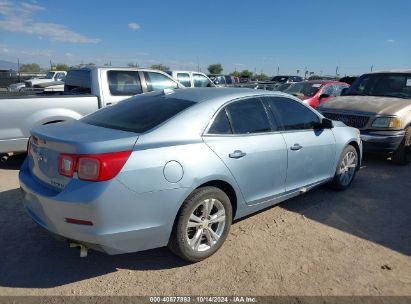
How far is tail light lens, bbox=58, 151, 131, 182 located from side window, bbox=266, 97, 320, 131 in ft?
6.95

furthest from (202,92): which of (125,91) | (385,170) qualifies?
(385,170)

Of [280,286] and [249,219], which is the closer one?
[280,286]

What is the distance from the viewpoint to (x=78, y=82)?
24.1 ft

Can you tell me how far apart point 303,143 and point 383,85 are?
4.75 m

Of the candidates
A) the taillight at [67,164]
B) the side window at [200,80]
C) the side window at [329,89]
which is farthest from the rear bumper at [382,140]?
the side window at [200,80]

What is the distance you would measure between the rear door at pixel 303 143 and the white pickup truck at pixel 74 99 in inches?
147

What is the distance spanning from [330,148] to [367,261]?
177 centimetres

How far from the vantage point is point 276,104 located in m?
4.29

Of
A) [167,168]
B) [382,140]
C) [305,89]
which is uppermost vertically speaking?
[305,89]

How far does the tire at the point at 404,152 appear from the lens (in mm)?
6859

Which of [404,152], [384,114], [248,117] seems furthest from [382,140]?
[248,117]

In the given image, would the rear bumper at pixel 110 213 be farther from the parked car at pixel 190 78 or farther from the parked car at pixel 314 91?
the parked car at pixel 190 78

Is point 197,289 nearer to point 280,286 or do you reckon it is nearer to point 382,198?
point 280,286

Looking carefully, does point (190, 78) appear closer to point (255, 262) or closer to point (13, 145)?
point (13, 145)
